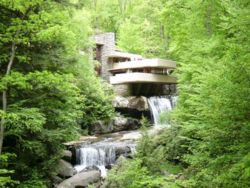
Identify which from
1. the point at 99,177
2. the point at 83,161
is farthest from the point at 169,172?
the point at 83,161

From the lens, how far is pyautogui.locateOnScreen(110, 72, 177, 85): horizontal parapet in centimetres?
2372

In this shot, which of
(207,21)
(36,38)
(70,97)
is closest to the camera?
(36,38)

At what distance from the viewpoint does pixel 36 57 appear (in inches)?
393

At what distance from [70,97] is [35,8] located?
9.57ft

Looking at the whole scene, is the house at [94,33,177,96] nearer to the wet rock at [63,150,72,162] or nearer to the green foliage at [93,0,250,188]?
the wet rock at [63,150,72,162]

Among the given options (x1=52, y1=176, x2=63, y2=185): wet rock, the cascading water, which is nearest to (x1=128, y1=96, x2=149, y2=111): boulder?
the cascading water

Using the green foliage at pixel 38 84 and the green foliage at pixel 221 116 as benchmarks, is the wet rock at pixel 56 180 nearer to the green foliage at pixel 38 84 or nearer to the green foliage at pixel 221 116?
the green foliage at pixel 38 84

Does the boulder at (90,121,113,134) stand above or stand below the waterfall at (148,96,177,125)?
below

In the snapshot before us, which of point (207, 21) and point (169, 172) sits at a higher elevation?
point (207, 21)

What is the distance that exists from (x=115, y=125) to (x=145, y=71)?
21.7 ft

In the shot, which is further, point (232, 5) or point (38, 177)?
point (38, 177)

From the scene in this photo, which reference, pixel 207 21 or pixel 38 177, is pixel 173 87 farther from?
pixel 38 177

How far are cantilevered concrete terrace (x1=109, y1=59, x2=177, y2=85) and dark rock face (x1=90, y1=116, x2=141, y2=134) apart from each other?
3.17 metres

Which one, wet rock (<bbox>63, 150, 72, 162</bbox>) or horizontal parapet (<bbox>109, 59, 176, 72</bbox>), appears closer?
wet rock (<bbox>63, 150, 72, 162</bbox>)
